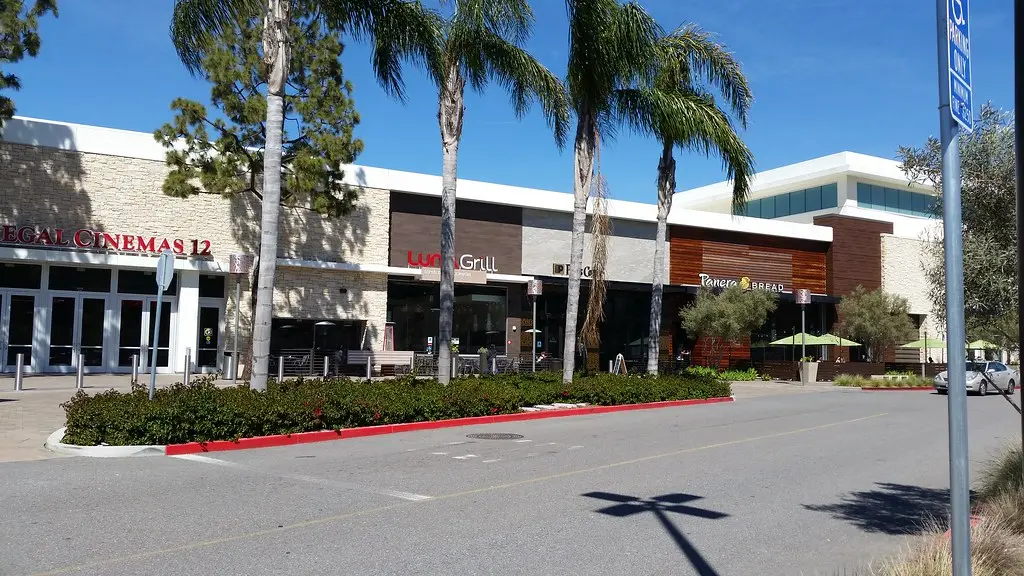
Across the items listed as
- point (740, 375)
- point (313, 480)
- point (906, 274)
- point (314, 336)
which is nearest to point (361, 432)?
point (313, 480)

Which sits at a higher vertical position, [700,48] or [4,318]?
[700,48]

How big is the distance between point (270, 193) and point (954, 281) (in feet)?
42.4

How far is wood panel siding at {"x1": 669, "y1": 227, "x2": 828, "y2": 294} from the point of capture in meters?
42.8

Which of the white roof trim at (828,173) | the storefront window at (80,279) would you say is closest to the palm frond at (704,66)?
the storefront window at (80,279)

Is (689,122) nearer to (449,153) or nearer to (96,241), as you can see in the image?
(449,153)

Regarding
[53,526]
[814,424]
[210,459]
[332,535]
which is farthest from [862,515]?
[814,424]

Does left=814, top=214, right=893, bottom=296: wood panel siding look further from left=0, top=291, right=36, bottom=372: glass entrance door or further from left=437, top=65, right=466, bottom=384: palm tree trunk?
left=0, top=291, right=36, bottom=372: glass entrance door

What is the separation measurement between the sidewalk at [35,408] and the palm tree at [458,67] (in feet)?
25.7

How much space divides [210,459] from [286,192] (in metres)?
17.3

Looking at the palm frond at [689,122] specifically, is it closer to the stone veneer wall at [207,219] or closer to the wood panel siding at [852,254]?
the stone veneer wall at [207,219]

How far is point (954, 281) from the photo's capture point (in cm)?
429

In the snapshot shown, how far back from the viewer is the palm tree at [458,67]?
62.4ft

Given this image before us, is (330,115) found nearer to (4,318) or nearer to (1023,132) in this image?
(4,318)

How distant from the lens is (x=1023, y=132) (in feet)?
13.9
